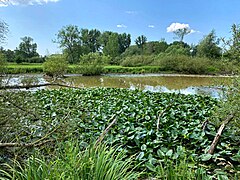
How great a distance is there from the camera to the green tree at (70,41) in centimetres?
2706

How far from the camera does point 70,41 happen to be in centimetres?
2775

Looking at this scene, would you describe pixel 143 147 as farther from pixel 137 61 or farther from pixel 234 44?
pixel 137 61

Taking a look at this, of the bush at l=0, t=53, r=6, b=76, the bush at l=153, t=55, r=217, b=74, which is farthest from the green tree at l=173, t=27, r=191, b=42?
the bush at l=0, t=53, r=6, b=76

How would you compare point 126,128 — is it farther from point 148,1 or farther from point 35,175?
point 148,1

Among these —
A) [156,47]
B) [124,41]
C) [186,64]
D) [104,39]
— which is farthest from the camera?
[124,41]

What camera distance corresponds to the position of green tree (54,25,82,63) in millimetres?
27062

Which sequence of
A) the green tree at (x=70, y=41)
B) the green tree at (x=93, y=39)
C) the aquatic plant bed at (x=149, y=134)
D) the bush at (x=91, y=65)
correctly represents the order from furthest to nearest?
the green tree at (x=93, y=39), the green tree at (x=70, y=41), the bush at (x=91, y=65), the aquatic plant bed at (x=149, y=134)

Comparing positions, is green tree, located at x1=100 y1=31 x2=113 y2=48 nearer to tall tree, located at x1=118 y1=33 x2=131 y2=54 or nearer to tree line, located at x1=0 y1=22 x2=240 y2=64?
tree line, located at x1=0 y1=22 x2=240 y2=64

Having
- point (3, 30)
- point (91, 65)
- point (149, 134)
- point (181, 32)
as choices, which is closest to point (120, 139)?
point (149, 134)

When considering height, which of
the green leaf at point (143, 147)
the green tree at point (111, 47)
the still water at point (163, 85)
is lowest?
the still water at point (163, 85)

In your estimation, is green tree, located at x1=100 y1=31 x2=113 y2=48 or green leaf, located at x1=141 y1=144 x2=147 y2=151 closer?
green leaf, located at x1=141 y1=144 x2=147 y2=151

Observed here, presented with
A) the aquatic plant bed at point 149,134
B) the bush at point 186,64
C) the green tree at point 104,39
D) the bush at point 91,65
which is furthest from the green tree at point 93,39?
the aquatic plant bed at point 149,134

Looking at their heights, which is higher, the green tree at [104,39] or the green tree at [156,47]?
the green tree at [104,39]

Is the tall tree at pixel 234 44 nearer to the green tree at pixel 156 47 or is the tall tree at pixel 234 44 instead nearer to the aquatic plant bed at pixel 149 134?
the aquatic plant bed at pixel 149 134
